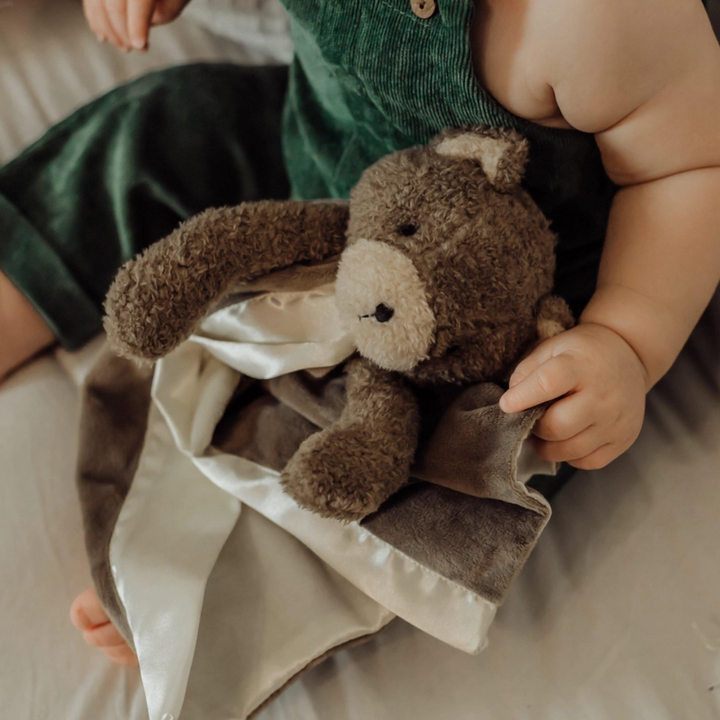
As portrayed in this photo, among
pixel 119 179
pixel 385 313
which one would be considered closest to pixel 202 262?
pixel 385 313

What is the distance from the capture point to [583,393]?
0.43 meters

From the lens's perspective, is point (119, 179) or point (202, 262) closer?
point (202, 262)

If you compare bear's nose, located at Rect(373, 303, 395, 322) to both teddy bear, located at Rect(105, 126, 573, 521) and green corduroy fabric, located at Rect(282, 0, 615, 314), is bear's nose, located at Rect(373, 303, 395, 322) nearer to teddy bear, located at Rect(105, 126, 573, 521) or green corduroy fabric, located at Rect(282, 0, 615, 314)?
teddy bear, located at Rect(105, 126, 573, 521)

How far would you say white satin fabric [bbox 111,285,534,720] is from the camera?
458 mm

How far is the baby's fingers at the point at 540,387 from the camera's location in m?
0.41

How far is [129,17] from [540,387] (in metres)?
0.53

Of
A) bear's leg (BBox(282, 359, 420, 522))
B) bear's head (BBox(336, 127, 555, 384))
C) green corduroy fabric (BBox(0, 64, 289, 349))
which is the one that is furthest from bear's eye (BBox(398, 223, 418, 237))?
green corduroy fabric (BBox(0, 64, 289, 349))

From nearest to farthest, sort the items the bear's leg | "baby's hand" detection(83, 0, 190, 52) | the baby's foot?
the bear's leg → the baby's foot → "baby's hand" detection(83, 0, 190, 52)

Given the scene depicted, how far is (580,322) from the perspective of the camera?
0.50 metres

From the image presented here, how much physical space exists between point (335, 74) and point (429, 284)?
25 centimetres

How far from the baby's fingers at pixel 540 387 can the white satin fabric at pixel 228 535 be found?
91 mm

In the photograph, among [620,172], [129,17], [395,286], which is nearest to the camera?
[395,286]

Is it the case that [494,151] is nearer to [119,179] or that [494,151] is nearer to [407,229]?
[407,229]

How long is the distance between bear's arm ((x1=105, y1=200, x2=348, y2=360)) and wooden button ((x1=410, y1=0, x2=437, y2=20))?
0.15m
